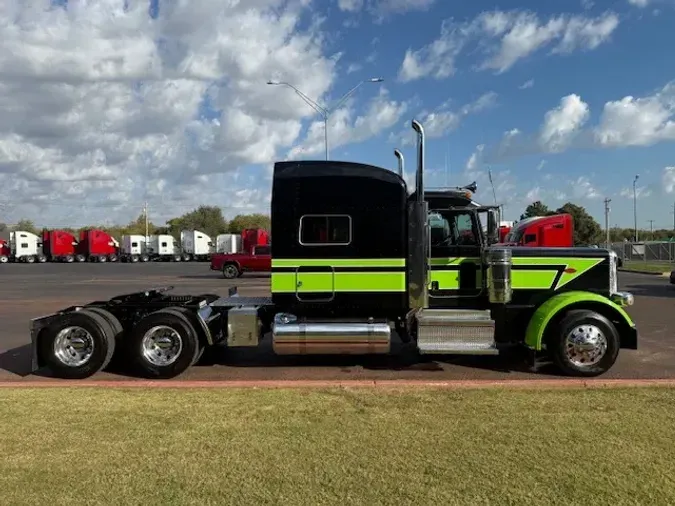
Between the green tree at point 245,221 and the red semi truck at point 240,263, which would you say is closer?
the red semi truck at point 240,263

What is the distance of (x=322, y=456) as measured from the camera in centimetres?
453

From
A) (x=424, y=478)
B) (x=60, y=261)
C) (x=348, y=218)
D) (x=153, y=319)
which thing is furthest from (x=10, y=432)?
(x=60, y=261)

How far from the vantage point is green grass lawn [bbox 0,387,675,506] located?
12.8 feet

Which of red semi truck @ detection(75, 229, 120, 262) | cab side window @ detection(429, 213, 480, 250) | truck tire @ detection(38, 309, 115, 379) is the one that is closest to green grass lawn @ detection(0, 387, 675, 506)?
truck tire @ detection(38, 309, 115, 379)

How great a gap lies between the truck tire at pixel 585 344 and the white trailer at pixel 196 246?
190 feet

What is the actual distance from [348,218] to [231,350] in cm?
335

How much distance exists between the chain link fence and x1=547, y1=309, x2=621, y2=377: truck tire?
146 ft

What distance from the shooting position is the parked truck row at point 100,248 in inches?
2462

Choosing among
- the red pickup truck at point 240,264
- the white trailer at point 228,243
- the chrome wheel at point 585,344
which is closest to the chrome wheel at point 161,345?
the chrome wheel at point 585,344

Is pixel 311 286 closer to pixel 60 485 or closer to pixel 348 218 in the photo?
pixel 348 218

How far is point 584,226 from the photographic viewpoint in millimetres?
72688

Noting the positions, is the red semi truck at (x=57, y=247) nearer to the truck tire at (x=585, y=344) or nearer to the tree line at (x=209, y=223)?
the tree line at (x=209, y=223)

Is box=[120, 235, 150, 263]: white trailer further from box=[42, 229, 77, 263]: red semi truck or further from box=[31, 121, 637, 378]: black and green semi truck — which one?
box=[31, 121, 637, 378]: black and green semi truck

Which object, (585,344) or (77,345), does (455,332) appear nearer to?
(585,344)
